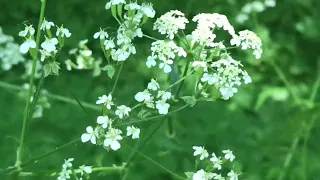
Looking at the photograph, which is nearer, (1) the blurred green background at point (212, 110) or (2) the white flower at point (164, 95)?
(2) the white flower at point (164, 95)

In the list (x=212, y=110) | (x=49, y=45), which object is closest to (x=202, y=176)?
(x=49, y=45)

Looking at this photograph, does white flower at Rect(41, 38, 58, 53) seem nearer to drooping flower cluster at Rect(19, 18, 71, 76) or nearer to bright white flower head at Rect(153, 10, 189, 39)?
drooping flower cluster at Rect(19, 18, 71, 76)

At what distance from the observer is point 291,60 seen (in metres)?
3.41

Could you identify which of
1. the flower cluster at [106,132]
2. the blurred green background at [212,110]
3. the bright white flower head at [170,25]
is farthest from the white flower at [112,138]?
the blurred green background at [212,110]

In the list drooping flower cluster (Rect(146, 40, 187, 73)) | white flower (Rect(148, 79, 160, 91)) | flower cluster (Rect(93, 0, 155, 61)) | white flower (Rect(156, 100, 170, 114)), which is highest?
flower cluster (Rect(93, 0, 155, 61))

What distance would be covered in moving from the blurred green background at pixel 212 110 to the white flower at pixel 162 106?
1.19 ft

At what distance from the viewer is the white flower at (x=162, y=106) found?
1.38 meters

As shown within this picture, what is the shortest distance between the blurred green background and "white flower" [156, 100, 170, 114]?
1.19 feet

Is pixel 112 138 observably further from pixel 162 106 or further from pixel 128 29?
pixel 128 29

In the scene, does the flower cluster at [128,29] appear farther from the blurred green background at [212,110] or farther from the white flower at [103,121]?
the blurred green background at [212,110]

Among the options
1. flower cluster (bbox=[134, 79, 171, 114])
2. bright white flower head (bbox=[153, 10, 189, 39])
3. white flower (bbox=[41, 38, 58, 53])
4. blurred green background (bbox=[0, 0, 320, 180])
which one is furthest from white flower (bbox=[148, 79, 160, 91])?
blurred green background (bbox=[0, 0, 320, 180])

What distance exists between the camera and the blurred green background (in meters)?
2.37

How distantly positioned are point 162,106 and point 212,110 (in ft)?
4.26

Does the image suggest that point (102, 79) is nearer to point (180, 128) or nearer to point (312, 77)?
point (180, 128)
